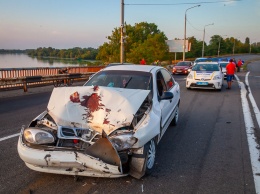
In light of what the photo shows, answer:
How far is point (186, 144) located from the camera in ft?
16.4

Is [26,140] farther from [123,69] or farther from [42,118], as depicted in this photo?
[123,69]

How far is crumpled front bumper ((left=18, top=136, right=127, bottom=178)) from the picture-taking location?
2.97m

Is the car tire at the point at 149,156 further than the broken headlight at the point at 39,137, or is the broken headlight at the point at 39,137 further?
the car tire at the point at 149,156

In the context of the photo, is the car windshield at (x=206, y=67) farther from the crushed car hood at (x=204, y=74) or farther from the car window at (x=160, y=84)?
the car window at (x=160, y=84)

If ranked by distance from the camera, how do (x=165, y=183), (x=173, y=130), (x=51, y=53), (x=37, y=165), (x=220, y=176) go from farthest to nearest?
(x=51, y=53) < (x=173, y=130) < (x=220, y=176) < (x=165, y=183) < (x=37, y=165)

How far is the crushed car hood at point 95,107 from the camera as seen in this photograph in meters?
3.53

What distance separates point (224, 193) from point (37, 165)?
2.50 meters

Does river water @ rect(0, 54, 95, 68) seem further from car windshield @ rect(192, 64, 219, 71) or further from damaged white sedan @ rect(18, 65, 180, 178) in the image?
damaged white sedan @ rect(18, 65, 180, 178)

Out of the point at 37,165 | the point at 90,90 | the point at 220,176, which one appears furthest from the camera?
the point at 90,90

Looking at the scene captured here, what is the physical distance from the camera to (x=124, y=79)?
4.92 metres

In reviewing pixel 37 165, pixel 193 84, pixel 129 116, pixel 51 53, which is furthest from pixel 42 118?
pixel 51 53

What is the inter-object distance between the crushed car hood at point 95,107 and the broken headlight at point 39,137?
0.37 metres

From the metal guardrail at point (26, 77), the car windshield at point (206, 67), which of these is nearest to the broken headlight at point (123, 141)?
the metal guardrail at point (26, 77)

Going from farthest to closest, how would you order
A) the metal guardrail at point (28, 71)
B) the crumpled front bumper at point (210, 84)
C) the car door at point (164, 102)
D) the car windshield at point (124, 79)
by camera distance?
the crumpled front bumper at point (210, 84) < the metal guardrail at point (28, 71) < the car windshield at point (124, 79) < the car door at point (164, 102)
